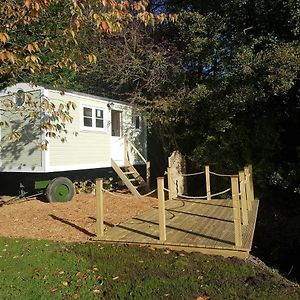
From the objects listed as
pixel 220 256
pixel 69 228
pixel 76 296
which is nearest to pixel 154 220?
pixel 69 228

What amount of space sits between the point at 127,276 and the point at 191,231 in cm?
262

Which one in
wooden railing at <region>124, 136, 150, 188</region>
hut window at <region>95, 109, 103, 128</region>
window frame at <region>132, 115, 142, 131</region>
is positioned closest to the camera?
hut window at <region>95, 109, 103, 128</region>

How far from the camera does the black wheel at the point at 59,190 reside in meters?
12.4

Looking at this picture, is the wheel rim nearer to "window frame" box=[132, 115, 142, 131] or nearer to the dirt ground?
the dirt ground

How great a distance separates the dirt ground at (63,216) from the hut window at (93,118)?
2522 mm

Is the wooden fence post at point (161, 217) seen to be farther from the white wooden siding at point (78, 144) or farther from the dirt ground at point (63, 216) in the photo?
the white wooden siding at point (78, 144)

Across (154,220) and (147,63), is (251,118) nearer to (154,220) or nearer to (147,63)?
(147,63)

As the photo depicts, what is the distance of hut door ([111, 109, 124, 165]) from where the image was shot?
1511 centimetres

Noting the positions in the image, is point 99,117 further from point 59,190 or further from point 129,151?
point 59,190

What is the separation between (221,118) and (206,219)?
539 cm

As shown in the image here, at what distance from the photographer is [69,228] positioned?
882 centimetres

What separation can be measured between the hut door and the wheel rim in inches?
104

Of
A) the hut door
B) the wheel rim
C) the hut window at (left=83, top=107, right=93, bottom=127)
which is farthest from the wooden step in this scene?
the wheel rim

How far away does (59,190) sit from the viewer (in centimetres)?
1276
